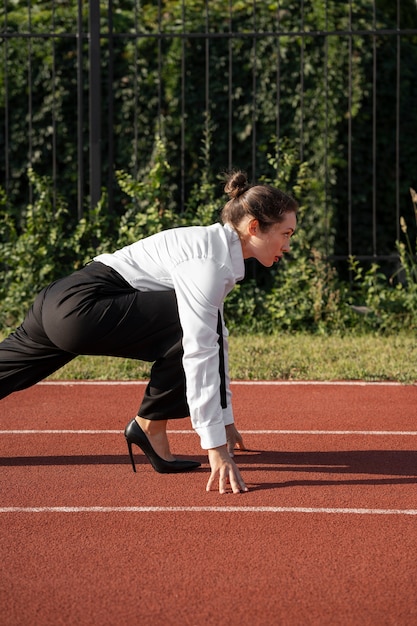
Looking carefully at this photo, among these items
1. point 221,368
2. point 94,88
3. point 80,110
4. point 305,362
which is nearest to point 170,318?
point 221,368

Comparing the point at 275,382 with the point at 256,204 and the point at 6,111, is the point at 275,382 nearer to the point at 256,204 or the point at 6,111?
the point at 256,204

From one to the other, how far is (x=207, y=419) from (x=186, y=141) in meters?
6.49

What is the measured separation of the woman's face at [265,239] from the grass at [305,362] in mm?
2739

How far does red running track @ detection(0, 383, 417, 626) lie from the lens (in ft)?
10.8

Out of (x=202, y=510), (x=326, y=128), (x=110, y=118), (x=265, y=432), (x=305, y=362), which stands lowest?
(x=305, y=362)

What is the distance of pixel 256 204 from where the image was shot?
179 inches

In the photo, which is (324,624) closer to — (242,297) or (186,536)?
(186,536)

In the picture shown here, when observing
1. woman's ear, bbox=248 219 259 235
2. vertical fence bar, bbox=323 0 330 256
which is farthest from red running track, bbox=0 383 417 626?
vertical fence bar, bbox=323 0 330 256

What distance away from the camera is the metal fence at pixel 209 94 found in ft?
31.8

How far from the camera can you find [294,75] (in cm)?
1027

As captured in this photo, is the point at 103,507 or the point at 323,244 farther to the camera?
the point at 323,244

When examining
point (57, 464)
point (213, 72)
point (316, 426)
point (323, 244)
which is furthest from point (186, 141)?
point (57, 464)

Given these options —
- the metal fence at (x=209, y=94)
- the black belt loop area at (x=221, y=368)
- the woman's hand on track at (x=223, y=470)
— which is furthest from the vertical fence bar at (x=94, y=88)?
the woman's hand on track at (x=223, y=470)

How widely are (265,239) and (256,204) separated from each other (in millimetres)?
156
